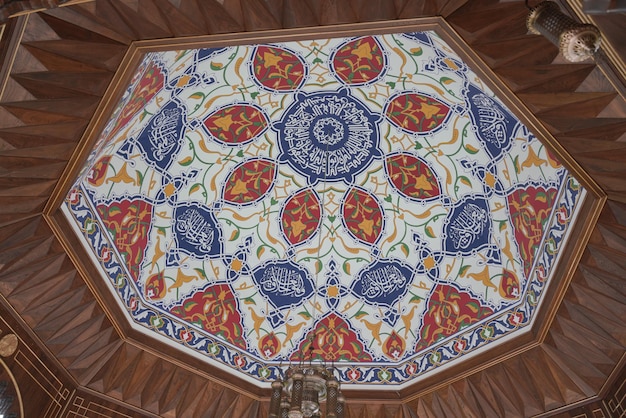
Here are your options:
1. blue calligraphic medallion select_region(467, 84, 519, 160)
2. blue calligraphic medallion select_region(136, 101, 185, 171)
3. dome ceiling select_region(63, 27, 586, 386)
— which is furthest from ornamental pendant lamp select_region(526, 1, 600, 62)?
blue calligraphic medallion select_region(136, 101, 185, 171)

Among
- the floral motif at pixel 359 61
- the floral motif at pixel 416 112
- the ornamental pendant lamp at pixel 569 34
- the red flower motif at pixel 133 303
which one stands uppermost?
the floral motif at pixel 359 61

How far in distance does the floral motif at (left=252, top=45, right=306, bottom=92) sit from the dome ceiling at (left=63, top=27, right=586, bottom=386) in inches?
0.5

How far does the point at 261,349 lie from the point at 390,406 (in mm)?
1432

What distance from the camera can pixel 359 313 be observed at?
618 centimetres

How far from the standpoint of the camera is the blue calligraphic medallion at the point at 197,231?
19.3 feet

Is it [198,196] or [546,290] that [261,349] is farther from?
[546,290]

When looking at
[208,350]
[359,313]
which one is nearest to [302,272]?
[359,313]

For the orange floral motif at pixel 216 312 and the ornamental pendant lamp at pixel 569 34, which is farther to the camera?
the orange floral motif at pixel 216 312

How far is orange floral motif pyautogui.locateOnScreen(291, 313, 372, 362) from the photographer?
20.0ft

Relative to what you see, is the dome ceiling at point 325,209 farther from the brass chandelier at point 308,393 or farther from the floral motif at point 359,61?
the brass chandelier at point 308,393

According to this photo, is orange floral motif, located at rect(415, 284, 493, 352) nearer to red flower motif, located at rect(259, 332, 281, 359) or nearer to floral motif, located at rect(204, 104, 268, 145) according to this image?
red flower motif, located at rect(259, 332, 281, 359)

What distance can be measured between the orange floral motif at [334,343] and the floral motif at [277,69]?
247 cm

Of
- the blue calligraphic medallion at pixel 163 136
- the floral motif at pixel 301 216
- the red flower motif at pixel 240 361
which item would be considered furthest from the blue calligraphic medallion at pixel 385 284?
the blue calligraphic medallion at pixel 163 136

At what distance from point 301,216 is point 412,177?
123cm
